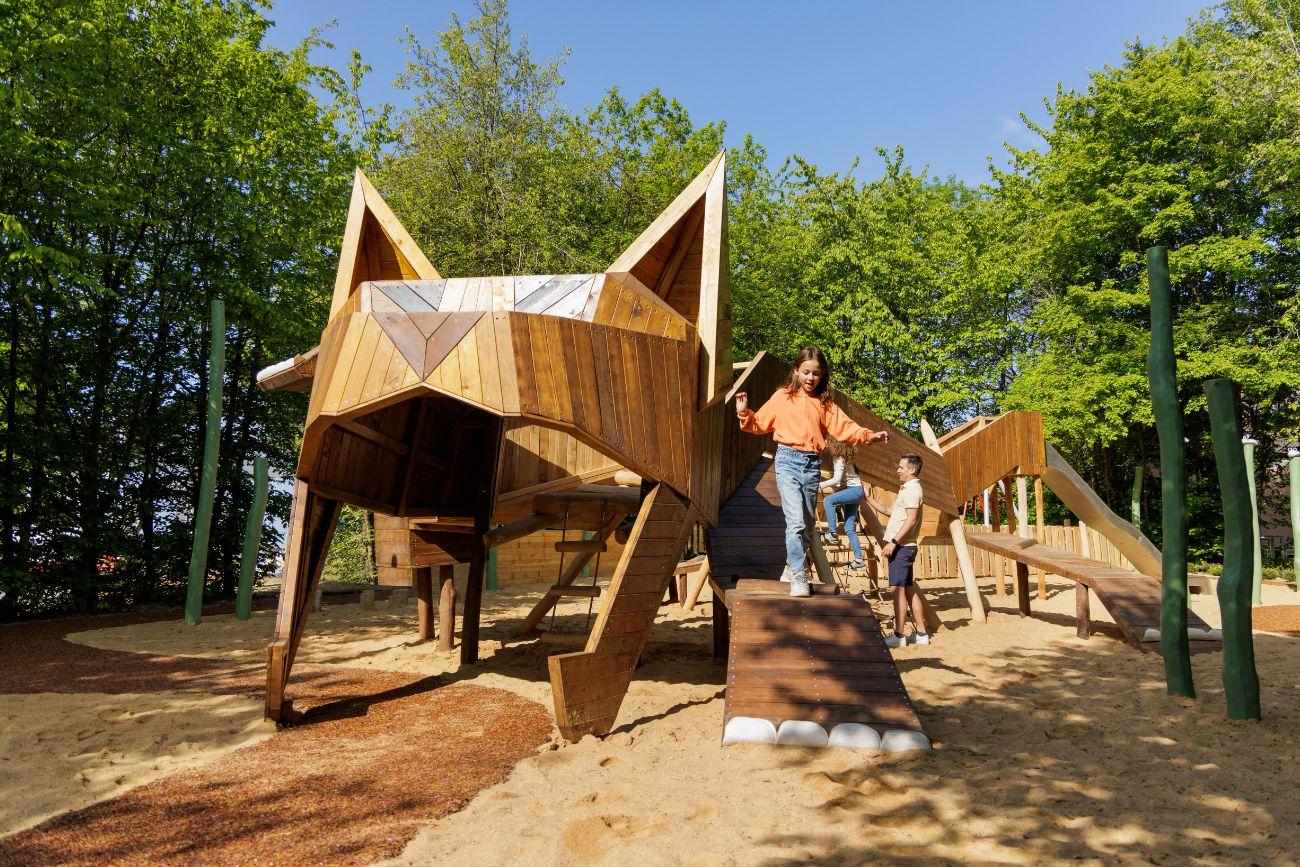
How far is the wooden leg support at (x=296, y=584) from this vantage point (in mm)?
5805

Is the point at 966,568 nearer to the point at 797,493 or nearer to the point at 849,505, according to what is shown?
the point at 849,505

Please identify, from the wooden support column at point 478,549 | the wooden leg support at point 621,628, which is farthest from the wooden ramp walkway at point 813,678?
the wooden support column at point 478,549

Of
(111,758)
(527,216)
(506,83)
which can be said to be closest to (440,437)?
(111,758)

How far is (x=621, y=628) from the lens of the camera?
560 cm

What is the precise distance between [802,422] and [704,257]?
159cm

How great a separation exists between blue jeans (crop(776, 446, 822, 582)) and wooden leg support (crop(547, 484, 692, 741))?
0.82 meters

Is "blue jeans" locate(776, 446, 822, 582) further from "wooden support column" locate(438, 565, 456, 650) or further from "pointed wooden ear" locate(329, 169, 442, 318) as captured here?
"wooden support column" locate(438, 565, 456, 650)

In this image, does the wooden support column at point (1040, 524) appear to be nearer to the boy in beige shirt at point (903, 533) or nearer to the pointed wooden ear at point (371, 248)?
the boy in beige shirt at point (903, 533)

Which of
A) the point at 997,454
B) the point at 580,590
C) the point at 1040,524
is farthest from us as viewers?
the point at 1040,524

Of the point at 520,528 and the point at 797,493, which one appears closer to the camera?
the point at 797,493

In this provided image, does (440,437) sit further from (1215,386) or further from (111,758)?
(1215,386)

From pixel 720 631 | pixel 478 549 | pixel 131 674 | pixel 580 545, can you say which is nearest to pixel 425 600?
pixel 478 549

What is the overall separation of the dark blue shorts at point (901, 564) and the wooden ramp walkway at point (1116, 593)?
2.56 m

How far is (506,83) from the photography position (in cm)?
2183
